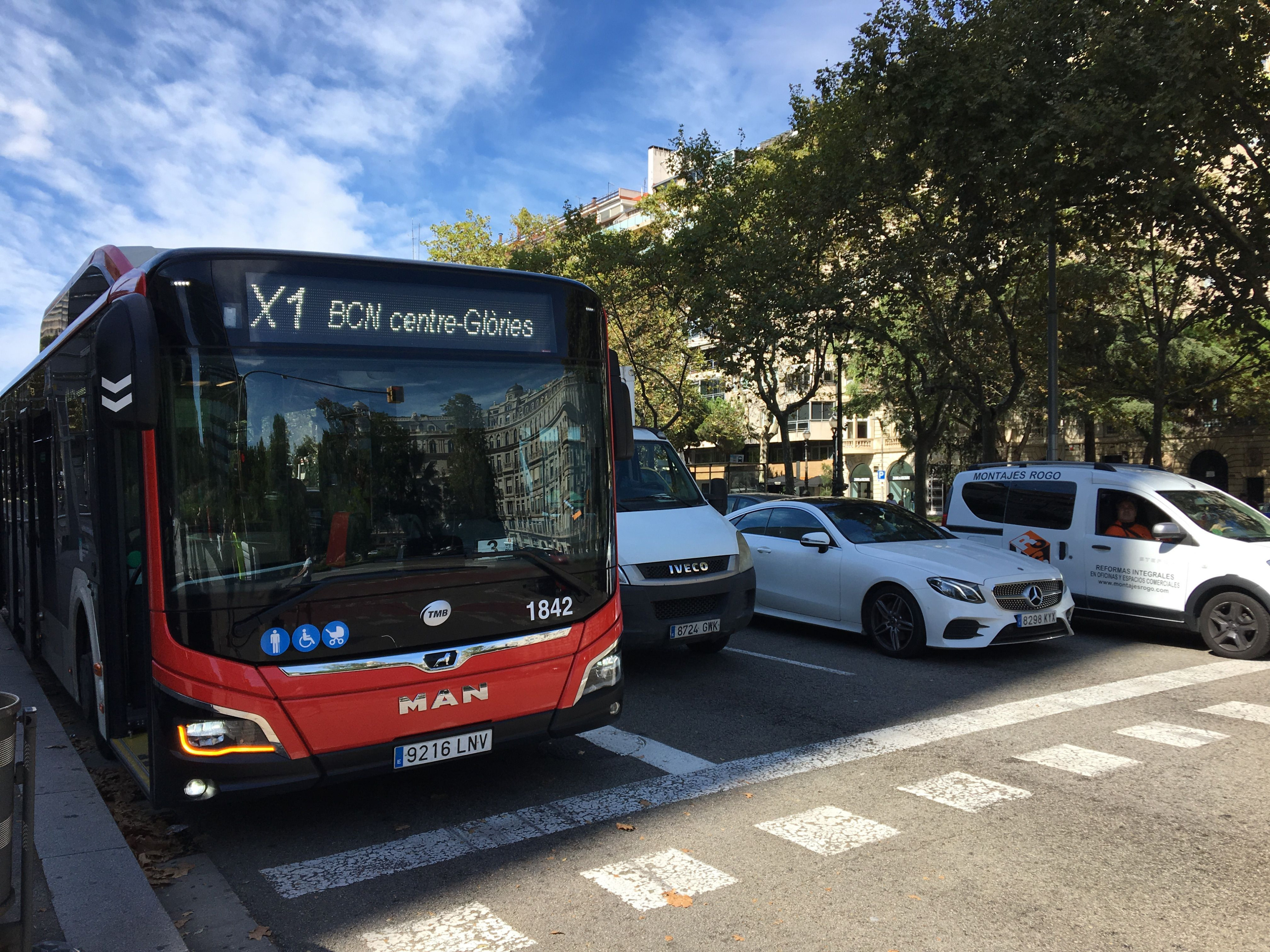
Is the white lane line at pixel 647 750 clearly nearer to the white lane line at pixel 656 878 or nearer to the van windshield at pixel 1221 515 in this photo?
the white lane line at pixel 656 878

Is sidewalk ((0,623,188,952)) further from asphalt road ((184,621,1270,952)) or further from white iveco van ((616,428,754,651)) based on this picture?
white iveco van ((616,428,754,651))

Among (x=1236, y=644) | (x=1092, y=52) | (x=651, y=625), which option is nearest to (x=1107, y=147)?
(x=1092, y=52)

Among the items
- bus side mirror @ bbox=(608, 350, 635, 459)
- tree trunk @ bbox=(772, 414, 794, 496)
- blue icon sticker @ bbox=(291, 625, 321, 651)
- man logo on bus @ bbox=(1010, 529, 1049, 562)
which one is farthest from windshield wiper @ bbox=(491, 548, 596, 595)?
tree trunk @ bbox=(772, 414, 794, 496)

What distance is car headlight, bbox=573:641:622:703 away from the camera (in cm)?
534

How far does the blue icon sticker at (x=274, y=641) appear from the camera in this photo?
4398mm

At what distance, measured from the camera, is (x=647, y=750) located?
629 cm

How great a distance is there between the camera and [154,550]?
4367mm

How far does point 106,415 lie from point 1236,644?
9683 millimetres

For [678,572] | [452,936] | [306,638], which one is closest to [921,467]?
[678,572]

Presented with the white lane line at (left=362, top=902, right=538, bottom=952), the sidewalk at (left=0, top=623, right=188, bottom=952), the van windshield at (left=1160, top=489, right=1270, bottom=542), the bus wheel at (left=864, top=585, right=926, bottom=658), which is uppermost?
the van windshield at (left=1160, top=489, right=1270, bottom=542)

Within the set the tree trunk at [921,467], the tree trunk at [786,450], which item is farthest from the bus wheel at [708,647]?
the tree trunk at [921,467]

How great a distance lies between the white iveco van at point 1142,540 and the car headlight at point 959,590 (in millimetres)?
2444

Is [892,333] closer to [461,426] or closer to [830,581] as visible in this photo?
[830,581]

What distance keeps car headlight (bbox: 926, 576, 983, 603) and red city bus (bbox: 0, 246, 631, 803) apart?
4383mm
